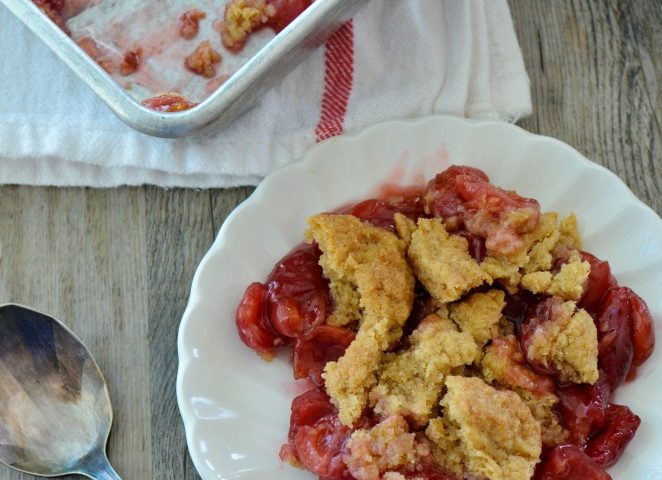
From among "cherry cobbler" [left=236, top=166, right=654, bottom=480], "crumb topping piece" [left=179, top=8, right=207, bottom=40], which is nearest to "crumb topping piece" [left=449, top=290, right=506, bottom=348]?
"cherry cobbler" [left=236, top=166, right=654, bottom=480]

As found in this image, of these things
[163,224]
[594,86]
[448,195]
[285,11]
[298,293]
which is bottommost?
[163,224]

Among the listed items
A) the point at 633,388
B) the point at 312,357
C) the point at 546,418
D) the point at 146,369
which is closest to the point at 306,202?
the point at 312,357

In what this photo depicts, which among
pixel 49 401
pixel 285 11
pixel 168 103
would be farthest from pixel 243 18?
pixel 49 401

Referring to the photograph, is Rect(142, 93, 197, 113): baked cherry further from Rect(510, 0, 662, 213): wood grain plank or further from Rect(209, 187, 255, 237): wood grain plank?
Rect(510, 0, 662, 213): wood grain plank

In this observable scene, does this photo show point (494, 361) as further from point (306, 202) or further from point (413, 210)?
point (306, 202)

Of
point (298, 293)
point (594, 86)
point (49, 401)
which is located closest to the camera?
point (298, 293)

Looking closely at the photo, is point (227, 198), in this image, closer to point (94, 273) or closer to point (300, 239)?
point (300, 239)
